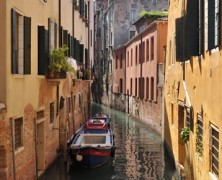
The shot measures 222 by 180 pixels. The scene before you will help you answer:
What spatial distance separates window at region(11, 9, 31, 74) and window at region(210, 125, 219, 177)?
4.69 meters

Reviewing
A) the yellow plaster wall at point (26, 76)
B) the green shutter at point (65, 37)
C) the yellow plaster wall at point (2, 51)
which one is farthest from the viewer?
the green shutter at point (65, 37)

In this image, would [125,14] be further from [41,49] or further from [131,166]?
[41,49]

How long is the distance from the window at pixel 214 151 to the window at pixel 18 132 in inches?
184

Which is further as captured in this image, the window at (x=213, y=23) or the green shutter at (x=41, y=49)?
the green shutter at (x=41, y=49)

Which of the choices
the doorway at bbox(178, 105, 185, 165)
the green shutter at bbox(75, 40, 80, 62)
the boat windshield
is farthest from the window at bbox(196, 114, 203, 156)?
the green shutter at bbox(75, 40, 80, 62)

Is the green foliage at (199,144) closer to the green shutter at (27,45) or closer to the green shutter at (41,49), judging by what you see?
the green shutter at (27,45)

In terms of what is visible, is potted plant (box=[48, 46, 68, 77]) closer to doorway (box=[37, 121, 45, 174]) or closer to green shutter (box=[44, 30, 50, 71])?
green shutter (box=[44, 30, 50, 71])

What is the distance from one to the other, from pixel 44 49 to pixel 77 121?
407 inches

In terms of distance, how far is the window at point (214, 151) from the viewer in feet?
29.1

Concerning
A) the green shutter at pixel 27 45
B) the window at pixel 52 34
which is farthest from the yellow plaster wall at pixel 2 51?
the window at pixel 52 34

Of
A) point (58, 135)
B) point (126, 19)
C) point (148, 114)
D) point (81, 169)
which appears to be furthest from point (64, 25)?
point (126, 19)

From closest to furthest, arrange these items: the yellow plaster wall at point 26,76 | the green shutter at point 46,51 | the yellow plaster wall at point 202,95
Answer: the yellow plaster wall at point 202,95 < the yellow plaster wall at point 26,76 < the green shutter at point 46,51

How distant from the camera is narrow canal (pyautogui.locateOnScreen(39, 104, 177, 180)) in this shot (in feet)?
48.8

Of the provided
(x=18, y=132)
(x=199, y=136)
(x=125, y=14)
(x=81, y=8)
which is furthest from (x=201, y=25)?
(x=125, y=14)
